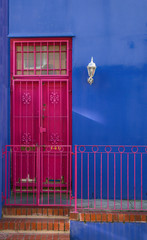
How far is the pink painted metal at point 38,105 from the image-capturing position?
5.49 m

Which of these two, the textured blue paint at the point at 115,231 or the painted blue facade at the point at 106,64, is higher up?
the painted blue facade at the point at 106,64

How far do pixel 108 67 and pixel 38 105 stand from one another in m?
1.64

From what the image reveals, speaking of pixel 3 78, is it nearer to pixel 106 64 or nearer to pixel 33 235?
pixel 106 64

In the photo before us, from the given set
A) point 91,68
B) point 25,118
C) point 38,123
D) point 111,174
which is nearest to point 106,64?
point 91,68

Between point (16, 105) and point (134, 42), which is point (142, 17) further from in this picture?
point (16, 105)

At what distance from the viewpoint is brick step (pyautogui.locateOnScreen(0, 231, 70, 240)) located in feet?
13.4

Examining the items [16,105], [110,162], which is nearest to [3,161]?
[16,105]

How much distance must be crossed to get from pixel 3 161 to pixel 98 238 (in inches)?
85.1

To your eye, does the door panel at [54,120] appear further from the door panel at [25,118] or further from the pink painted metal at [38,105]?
the door panel at [25,118]

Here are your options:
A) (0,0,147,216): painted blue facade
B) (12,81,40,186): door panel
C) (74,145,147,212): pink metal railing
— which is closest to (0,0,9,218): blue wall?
(0,0,147,216): painted blue facade

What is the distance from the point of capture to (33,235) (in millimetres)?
4180

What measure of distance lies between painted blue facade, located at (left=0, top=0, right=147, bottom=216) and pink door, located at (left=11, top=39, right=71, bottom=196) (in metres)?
0.30

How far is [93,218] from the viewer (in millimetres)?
4277

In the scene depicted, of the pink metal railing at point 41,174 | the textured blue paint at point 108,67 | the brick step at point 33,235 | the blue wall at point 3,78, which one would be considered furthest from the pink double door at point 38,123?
the brick step at point 33,235
